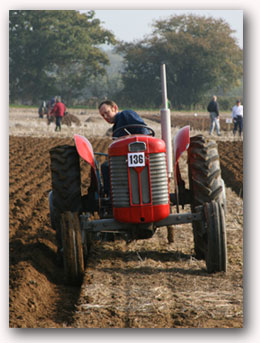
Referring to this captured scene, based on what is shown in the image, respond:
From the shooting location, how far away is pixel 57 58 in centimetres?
2459

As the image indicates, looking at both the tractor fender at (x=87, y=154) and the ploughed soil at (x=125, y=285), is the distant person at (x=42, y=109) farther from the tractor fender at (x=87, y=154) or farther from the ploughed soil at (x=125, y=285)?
the tractor fender at (x=87, y=154)

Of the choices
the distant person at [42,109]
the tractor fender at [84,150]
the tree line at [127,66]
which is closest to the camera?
the tractor fender at [84,150]

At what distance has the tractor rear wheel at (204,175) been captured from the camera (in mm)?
5676

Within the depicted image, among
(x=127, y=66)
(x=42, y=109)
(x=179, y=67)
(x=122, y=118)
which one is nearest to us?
(x=122, y=118)

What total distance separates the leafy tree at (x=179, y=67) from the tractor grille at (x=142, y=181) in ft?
57.2

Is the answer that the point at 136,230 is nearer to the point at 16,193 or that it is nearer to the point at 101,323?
the point at 101,323

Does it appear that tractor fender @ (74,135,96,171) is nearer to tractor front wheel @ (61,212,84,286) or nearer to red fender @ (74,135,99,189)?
red fender @ (74,135,99,189)

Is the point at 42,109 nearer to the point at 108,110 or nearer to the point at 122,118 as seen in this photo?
the point at 108,110

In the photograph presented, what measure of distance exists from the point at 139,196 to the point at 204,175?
74cm

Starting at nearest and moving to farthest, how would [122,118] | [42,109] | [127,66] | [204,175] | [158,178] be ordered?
[158,178]
[204,175]
[122,118]
[42,109]
[127,66]

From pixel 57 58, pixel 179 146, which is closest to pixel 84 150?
pixel 179 146

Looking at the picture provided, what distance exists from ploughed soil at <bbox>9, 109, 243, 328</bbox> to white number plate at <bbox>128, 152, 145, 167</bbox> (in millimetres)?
1039

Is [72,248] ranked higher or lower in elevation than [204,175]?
lower

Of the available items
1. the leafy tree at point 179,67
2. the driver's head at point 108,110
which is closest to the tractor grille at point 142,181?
the driver's head at point 108,110
